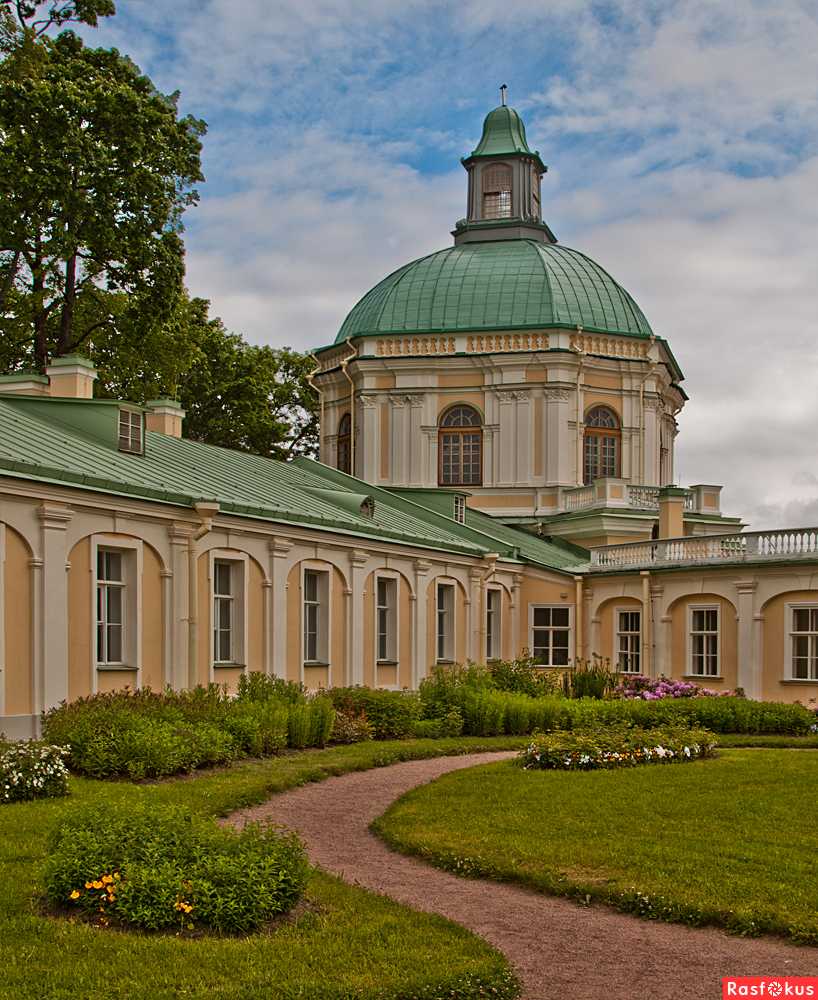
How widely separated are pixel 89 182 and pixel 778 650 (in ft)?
62.0

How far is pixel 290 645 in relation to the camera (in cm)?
2531

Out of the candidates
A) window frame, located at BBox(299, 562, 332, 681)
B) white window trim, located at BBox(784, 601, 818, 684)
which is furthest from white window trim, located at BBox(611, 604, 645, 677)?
window frame, located at BBox(299, 562, 332, 681)

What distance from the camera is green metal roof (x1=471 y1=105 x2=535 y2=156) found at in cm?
4772

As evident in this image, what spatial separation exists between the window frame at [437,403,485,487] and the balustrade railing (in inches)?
297

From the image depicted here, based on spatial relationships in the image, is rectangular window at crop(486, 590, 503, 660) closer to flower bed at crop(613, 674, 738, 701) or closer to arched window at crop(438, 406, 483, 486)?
flower bed at crop(613, 674, 738, 701)

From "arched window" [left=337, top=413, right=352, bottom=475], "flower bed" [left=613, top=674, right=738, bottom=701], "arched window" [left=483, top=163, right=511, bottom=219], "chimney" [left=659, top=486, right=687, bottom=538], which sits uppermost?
"arched window" [left=483, top=163, right=511, bottom=219]

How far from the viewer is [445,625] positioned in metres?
31.4

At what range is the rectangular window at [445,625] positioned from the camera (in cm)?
3125

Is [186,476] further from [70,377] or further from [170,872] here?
[170,872]

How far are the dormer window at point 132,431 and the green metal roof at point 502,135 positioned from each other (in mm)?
26799

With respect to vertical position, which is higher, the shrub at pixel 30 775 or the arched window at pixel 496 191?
the arched window at pixel 496 191

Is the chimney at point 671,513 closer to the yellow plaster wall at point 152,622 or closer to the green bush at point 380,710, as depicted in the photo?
the green bush at point 380,710

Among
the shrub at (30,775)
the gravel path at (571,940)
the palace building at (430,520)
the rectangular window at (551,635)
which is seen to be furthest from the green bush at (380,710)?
the rectangular window at (551,635)

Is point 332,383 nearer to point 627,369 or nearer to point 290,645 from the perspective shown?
point 627,369
